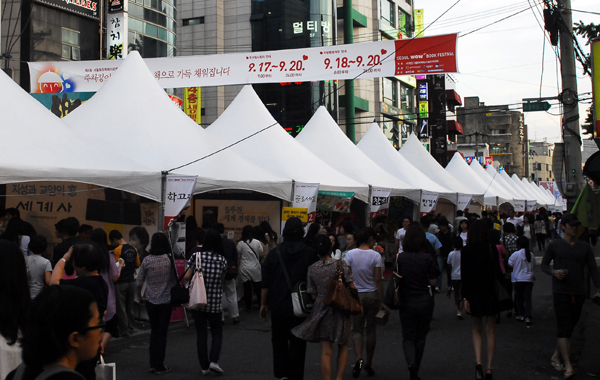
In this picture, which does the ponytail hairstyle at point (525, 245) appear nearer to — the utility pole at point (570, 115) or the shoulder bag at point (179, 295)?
the utility pole at point (570, 115)

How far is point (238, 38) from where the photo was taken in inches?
1790

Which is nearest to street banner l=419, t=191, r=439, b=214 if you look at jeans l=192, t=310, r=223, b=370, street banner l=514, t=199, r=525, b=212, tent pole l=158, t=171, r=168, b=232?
tent pole l=158, t=171, r=168, b=232

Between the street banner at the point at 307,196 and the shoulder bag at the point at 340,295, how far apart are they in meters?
6.99

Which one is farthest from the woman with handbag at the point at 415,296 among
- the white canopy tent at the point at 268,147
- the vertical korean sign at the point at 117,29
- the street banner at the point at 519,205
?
the street banner at the point at 519,205

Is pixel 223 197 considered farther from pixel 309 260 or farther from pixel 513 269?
pixel 309 260

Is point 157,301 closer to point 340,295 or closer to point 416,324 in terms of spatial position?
point 340,295

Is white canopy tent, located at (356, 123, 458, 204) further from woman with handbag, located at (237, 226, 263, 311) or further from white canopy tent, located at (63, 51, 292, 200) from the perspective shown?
woman with handbag, located at (237, 226, 263, 311)

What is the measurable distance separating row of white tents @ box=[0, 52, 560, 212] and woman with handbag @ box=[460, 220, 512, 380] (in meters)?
5.26

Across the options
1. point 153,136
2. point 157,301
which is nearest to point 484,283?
point 157,301

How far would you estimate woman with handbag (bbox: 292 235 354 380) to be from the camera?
5574 mm

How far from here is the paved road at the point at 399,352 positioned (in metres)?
6.72

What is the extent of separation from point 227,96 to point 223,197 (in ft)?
108

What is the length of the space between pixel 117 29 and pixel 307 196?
707 inches

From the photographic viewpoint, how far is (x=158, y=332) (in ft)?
22.0
